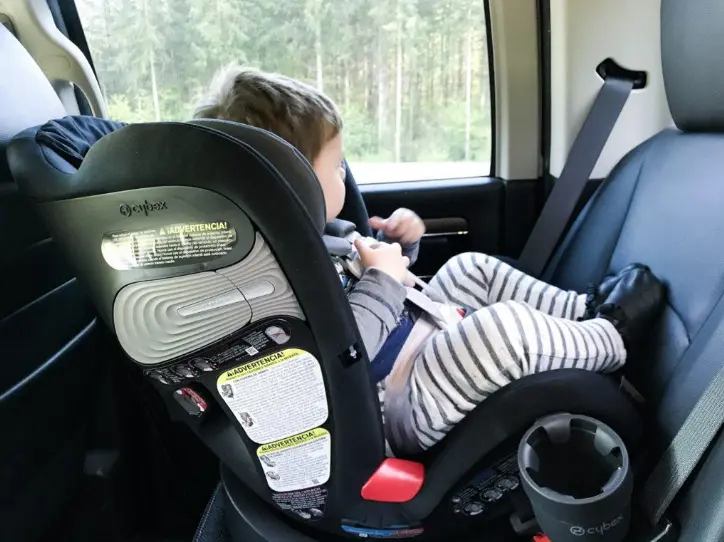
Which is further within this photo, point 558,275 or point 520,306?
point 558,275

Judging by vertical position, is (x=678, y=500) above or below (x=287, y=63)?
below

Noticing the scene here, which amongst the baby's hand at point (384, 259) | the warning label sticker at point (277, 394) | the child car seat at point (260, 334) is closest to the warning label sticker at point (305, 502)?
the child car seat at point (260, 334)

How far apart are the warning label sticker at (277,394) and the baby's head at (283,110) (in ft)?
1.09

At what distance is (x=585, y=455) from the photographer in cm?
93

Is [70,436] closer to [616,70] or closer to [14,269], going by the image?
[14,269]

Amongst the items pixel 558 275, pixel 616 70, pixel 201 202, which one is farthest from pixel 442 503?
pixel 616 70

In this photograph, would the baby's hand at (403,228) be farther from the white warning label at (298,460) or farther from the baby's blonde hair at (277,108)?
the white warning label at (298,460)

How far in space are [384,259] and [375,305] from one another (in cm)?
12

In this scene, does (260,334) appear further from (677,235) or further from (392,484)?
(677,235)

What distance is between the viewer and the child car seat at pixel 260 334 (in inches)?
29.3

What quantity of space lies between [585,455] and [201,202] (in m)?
0.61

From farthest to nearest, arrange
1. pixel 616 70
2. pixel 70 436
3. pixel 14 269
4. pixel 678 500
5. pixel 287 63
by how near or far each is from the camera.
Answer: pixel 287 63 → pixel 616 70 → pixel 70 436 → pixel 14 269 → pixel 678 500

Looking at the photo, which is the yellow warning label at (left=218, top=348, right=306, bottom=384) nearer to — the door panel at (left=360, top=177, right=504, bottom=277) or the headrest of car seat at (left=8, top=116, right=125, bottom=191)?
the headrest of car seat at (left=8, top=116, right=125, bottom=191)

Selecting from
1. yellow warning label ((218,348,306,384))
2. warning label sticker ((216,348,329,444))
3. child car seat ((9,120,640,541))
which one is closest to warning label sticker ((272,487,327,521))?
child car seat ((9,120,640,541))
